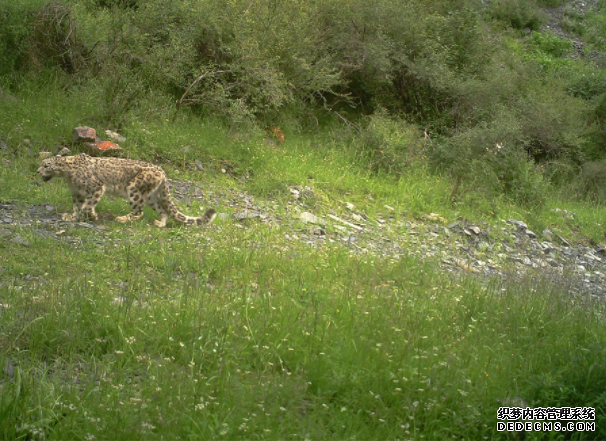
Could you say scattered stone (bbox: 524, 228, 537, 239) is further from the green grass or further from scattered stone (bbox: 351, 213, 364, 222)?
the green grass

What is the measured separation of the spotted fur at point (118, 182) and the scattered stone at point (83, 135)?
5.92ft

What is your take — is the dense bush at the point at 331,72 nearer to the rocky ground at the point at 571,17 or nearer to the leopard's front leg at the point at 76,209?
the leopard's front leg at the point at 76,209

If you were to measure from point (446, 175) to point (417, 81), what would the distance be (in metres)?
4.18

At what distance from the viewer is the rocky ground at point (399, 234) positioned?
24.7 ft

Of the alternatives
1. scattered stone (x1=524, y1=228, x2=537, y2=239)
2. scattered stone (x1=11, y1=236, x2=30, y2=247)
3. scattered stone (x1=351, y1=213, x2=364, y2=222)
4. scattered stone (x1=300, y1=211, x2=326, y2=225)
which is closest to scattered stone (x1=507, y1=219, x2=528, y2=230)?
scattered stone (x1=524, y1=228, x2=537, y2=239)

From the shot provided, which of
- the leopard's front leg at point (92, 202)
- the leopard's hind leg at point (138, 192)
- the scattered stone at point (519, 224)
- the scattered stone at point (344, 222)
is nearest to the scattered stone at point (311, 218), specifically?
the scattered stone at point (344, 222)

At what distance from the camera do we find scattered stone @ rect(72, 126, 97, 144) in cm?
1006

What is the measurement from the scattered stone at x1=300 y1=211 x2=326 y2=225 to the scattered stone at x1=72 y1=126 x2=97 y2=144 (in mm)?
4074

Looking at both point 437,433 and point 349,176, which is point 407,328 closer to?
point 437,433

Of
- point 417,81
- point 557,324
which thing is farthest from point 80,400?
point 417,81

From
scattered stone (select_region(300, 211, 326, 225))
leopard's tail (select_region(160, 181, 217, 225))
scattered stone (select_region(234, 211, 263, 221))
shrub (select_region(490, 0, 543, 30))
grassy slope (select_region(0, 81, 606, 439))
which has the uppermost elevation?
shrub (select_region(490, 0, 543, 30))

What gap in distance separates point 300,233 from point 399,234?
78.6 inches

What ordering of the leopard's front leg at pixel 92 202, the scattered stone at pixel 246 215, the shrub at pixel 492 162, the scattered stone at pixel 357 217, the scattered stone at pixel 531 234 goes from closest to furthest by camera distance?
the leopard's front leg at pixel 92 202, the scattered stone at pixel 246 215, the scattered stone at pixel 357 217, the scattered stone at pixel 531 234, the shrub at pixel 492 162

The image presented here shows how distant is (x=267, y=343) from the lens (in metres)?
4.63
